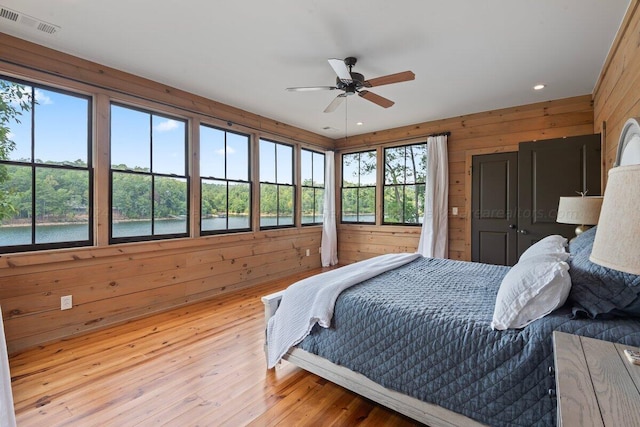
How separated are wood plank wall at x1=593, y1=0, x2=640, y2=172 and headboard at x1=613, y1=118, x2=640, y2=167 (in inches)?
6.8

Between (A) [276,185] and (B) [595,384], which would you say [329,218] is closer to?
(A) [276,185]

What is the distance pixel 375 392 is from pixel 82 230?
302 centimetres

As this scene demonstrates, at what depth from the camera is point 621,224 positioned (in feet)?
2.39

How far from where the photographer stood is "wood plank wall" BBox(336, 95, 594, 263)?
157 inches

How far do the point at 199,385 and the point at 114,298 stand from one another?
5.40 ft

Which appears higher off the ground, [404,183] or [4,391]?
[404,183]

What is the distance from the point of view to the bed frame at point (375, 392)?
5.13 ft

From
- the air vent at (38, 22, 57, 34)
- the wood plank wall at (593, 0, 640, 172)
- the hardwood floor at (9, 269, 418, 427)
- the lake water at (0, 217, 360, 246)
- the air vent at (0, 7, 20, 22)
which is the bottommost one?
the hardwood floor at (9, 269, 418, 427)

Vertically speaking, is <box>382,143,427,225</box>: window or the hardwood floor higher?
<box>382,143,427,225</box>: window

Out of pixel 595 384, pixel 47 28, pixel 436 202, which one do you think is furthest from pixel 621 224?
pixel 436 202

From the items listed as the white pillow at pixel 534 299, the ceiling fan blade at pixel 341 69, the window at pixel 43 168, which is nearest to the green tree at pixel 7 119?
the window at pixel 43 168

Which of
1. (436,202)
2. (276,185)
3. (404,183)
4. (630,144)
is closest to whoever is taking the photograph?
(630,144)

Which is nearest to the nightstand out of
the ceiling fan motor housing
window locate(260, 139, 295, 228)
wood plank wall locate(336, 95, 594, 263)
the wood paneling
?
the ceiling fan motor housing

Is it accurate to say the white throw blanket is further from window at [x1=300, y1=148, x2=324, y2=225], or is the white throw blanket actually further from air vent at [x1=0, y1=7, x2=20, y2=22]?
window at [x1=300, y1=148, x2=324, y2=225]
